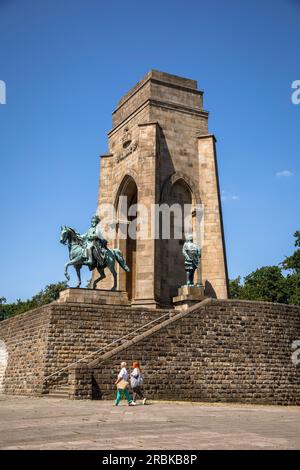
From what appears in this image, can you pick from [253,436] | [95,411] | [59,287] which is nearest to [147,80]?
[95,411]

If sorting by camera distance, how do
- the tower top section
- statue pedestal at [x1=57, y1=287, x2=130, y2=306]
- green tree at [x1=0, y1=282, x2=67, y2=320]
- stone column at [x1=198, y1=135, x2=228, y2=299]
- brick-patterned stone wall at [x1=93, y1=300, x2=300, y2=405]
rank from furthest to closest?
green tree at [x1=0, y1=282, x2=67, y2=320]
the tower top section
stone column at [x1=198, y1=135, x2=228, y2=299]
statue pedestal at [x1=57, y1=287, x2=130, y2=306]
brick-patterned stone wall at [x1=93, y1=300, x2=300, y2=405]

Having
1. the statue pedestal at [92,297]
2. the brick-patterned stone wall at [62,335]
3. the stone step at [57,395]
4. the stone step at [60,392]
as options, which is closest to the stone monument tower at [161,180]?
the statue pedestal at [92,297]

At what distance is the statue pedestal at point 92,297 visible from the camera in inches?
768

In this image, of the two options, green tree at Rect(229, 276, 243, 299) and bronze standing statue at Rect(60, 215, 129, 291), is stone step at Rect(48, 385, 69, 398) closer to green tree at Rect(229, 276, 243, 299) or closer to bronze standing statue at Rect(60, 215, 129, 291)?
bronze standing statue at Rect(60, 215, 129, 291)

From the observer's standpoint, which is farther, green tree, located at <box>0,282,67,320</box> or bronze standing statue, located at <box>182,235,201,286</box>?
green tree, located at <box>0,282,67,320</box>

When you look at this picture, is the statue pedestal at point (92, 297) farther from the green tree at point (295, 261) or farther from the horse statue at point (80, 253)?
the green tree at point (295, 261)

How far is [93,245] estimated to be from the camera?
21.1m

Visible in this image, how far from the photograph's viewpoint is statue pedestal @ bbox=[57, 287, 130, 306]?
1950 centimetres

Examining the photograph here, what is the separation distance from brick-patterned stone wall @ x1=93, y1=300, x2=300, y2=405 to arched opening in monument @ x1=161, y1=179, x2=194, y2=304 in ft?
17.2

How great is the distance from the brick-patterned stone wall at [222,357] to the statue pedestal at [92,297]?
3517 millimetres

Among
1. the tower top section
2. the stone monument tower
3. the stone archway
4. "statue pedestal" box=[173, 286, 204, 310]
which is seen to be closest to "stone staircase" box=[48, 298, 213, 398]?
"statue pedestal" box=[173, 286, 204, 310]

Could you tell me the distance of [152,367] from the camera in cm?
1652
